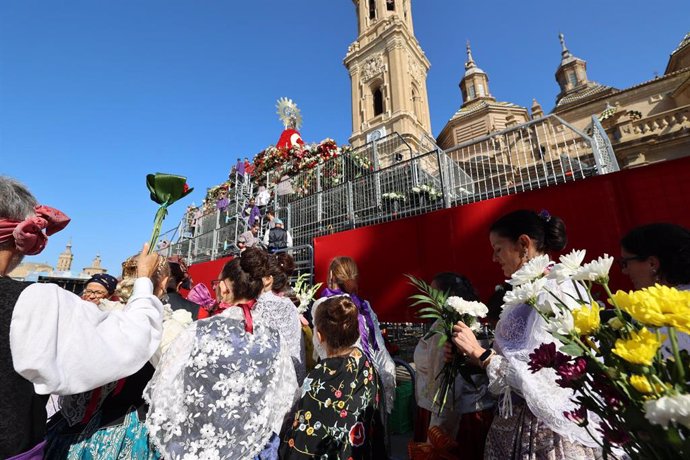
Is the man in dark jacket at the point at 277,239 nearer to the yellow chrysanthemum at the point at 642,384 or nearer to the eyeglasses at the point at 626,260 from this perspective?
the eyeglasses at the point at 626,260

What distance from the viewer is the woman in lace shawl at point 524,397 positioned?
1.34 meters

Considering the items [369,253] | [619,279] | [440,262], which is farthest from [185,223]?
[619,279]

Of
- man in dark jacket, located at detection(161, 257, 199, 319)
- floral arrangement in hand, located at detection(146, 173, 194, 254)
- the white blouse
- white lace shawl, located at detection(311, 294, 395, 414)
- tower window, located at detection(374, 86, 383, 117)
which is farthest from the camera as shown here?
tower window, located at detection(374, 86, 383, 117)

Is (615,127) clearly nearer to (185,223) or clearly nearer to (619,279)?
(619,279)

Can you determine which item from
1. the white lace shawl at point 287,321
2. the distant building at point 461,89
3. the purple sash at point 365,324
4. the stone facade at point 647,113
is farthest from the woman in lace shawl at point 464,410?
the stone facade at point 647,113

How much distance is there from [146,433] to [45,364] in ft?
4.09

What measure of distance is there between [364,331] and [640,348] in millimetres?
2471

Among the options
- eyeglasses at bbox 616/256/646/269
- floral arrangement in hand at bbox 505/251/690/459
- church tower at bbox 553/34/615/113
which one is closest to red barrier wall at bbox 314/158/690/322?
eyeglasses at bbox 616/256/646/269

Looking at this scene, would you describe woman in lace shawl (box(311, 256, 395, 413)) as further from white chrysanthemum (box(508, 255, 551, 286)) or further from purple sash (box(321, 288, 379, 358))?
white chrysanthemum (box(508, 255, 551, 286))

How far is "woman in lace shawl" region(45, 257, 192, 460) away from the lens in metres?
1.85

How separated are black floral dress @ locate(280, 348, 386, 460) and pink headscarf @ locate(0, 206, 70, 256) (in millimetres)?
1743

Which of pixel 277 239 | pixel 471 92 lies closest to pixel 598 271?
pixel 277 239

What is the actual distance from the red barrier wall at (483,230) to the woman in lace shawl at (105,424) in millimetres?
4239

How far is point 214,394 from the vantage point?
1.89m
